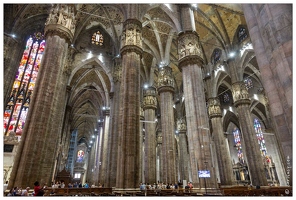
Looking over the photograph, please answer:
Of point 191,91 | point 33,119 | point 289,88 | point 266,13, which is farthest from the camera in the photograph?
point 191,91

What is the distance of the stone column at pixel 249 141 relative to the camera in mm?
14594

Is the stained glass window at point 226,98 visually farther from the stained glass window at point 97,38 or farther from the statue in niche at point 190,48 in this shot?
the stained glass window at point 97,38

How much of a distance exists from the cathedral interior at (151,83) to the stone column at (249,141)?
0.08m

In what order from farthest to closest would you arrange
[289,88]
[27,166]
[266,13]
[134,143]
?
[134,143] → [27,166] → [266,13] → [289,88]

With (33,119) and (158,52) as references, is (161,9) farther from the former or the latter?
(33,119)

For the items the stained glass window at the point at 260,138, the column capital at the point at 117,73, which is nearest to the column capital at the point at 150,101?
the column capital at the point at 117,73

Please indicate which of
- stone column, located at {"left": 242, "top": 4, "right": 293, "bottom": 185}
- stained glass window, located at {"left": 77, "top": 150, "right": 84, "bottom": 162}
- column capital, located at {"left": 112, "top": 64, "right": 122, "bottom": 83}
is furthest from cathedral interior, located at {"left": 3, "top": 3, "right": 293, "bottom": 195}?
stained glass window, located at {"left": 77, "top": 150, "right": 84, "bottom": 162}

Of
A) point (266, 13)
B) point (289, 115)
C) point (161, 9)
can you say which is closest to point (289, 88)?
point (289, 115)

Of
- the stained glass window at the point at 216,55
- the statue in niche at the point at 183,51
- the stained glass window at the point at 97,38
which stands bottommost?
the statue in niche at the point at 183,51

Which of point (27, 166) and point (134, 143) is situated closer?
point (27, 166)

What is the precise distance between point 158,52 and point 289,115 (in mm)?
16118

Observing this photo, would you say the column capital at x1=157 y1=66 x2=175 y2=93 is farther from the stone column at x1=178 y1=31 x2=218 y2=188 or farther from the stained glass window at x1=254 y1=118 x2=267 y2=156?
the stained glass window at x1=254 y1=118 x2=267 y2=156

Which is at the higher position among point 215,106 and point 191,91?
point 215,106

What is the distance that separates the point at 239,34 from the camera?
63.6ft
